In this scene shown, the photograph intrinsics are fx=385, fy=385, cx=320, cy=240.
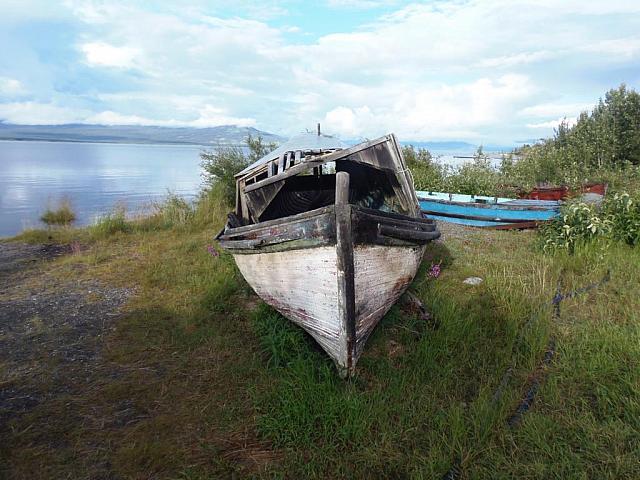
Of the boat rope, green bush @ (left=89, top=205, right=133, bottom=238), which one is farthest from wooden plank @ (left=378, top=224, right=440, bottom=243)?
green bush @ (left=89, top=205, right=133, bottom=238)

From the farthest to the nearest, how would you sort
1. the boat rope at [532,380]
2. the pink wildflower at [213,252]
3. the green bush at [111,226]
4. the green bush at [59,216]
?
the green bush at [59,216] < the green bush at [111,226] < the pink wildflower at [213,252] < the boat rope at [532,380]

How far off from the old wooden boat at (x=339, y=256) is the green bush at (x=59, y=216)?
11.2 meters

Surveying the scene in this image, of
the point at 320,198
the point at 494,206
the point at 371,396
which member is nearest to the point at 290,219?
the point at 371,396

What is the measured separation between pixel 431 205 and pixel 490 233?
85.5 inches

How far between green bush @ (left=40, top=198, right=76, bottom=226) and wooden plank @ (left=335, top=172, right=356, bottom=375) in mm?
13285

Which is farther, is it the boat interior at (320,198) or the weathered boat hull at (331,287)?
the boat interior at (320,198)

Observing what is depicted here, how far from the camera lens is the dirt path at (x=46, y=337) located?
11.7 feet

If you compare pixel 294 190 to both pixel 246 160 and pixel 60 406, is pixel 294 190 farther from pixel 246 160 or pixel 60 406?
pixel 246 160

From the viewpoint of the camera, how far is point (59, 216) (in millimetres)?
13312

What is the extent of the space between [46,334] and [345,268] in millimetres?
3965

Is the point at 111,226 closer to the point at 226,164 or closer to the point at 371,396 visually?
the point at 226,164

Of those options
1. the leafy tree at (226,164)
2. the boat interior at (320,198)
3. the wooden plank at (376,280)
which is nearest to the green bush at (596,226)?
the boat interior at (320,198)

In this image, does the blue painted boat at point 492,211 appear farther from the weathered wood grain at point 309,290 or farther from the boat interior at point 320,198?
the weathered wood grain at point 309,290

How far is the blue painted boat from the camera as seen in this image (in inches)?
365
